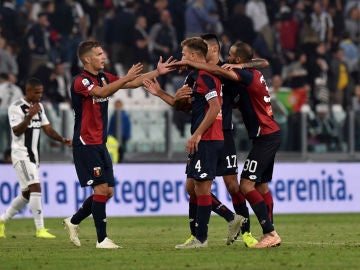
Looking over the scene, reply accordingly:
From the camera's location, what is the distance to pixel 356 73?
29.4 metres

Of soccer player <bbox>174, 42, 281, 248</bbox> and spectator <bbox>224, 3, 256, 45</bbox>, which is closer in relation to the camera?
soccer player <bbox>174, 42, 281, 248</bbox>

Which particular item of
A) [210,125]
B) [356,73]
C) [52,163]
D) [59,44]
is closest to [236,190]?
[210,125]

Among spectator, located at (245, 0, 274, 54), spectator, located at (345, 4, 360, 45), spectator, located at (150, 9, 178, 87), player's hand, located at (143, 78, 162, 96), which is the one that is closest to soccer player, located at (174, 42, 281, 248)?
player's hand, located at (143, 78, 162, 96)

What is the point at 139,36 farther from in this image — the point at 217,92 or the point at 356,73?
the point at 217,92

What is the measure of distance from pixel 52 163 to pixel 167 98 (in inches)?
411

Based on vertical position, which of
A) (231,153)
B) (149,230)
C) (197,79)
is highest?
(197,79)

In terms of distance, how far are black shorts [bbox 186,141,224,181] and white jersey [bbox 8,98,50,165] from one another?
195 inches

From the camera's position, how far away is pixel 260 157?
13375 millimetres

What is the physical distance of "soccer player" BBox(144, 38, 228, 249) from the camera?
12945 mm

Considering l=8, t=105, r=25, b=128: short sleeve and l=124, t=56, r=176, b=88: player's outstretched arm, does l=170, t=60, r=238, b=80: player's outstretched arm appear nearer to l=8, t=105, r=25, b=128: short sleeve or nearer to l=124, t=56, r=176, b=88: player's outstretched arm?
l=124, t=56, r=176, b=88: player's outstretched arm

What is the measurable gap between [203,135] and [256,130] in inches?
30.1

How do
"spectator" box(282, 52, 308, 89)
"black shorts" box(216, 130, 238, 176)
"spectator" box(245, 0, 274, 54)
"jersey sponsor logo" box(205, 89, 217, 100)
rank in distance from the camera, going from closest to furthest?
"jersey sponsor logo" box(205, 89, 217, 100)
"black shorts" box(216, 130, 238, 176)
"spectator" box(282, 52, 308, 89)
"spectator" box(245, 0, 274, 54)

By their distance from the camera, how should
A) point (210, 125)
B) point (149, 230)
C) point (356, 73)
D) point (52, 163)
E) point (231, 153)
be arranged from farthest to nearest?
1. point (356, 73)
2. point (52, 163)
3. point (149, 230)
4. point (231, 153)
5. point (210, 125)

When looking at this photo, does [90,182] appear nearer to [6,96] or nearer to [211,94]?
[211,94]
